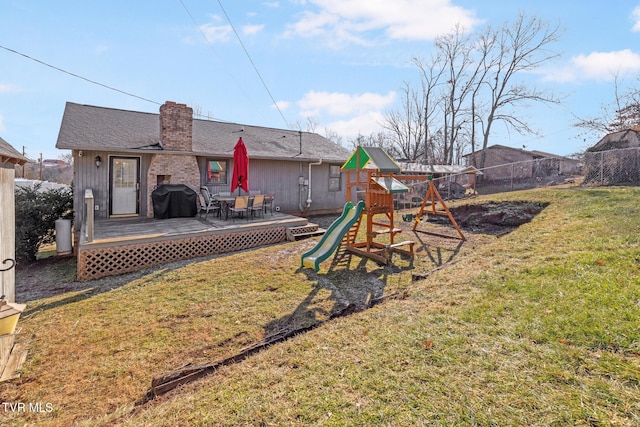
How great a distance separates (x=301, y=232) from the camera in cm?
991

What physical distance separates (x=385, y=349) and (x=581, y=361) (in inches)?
60.8

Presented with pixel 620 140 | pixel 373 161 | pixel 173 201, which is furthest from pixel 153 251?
pixel 620 140

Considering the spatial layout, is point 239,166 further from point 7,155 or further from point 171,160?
point 7,155

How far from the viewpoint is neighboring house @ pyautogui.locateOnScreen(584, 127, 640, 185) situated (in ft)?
39.7

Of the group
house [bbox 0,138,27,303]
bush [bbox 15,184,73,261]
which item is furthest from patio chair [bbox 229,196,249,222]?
house [bbox 0,138,27,303]

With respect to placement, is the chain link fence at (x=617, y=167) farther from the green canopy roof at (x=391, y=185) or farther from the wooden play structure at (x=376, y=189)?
the wooden play structure at (x=376, y=189)

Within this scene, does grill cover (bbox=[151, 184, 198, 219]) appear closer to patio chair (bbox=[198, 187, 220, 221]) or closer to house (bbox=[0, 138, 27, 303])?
patio chair (bbox=[198, 187, 220, 221])

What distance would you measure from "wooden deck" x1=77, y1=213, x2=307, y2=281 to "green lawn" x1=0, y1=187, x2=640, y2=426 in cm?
119

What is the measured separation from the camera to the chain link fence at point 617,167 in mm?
12078

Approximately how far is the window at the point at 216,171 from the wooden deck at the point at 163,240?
1736mm

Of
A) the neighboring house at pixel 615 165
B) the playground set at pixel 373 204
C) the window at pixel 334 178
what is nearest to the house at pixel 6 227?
the playground set at pixel 373 204

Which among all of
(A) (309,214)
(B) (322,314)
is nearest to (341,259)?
(B) (322,314)

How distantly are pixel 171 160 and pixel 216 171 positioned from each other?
1.60 metres

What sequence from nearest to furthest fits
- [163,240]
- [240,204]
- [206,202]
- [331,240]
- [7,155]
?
1. [7,155]
2. [331,240]
3. [163,240]
4. [240,204]
5. [206,202]
